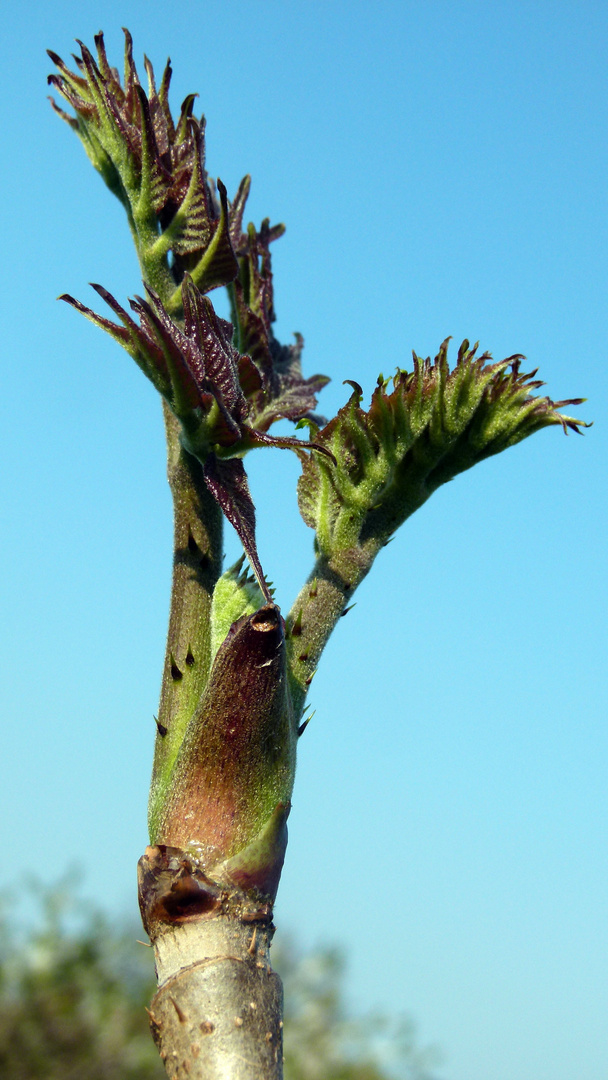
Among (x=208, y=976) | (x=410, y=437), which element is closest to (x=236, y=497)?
(x=410, y=437)

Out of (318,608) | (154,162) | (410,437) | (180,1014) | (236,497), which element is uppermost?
(154,162)

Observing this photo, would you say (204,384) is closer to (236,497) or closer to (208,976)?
(236,497)

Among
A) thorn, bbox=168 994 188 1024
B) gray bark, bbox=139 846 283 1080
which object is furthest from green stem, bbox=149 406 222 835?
thorn, bbox=168 994 188 1024

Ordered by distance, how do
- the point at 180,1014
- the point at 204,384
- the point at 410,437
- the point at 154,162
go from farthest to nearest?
the point at 154,162 < the point at 410,437 < the point at 204,384 < the point at 180,1014

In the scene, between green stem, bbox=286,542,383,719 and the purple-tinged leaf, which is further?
green stem, bbox=286,542,383,719

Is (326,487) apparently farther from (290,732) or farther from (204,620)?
(290,732)

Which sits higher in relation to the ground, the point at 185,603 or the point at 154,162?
the point at 154,162

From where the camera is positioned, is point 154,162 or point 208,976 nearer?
point 208,976

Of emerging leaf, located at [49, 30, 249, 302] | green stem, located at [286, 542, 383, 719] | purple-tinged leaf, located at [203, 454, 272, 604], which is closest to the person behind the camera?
purple-tinged leaf, located at [203, 454, 272, 604]

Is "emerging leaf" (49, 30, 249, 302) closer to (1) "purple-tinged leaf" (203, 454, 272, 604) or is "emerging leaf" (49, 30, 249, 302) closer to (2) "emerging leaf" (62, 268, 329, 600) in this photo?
(2) "emerging leaf" (62, 268, 329, 600)

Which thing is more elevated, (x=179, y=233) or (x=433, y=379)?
(x=179, y=233)

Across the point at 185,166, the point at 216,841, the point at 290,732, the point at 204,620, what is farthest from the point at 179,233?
the point at 216,841
